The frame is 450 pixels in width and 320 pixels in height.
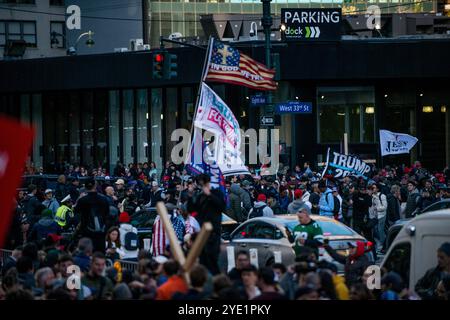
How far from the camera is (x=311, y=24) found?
153 ft

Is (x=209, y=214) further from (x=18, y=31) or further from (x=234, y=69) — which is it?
(x=18, y=31)

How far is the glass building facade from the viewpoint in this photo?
7369 cm

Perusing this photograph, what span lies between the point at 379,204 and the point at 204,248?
10.8 metres

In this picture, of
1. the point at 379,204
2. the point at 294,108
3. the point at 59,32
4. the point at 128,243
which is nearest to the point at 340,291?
the point at 128,243

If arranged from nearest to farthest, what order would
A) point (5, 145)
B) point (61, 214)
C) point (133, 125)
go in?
point (5, 145), point (61, 214), point (133, 125)

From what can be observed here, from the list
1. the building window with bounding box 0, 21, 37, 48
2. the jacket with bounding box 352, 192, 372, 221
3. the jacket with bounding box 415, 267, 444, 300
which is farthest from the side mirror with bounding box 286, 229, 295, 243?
the building window with bounding box 0, 21, 37, 48

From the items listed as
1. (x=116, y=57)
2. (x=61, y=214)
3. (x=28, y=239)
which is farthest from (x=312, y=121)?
(x=28, y=239)

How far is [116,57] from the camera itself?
181ft

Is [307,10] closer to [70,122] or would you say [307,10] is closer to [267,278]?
[70,122]

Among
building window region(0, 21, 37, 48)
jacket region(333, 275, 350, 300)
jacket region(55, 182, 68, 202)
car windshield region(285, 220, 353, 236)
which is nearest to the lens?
jacket region(333, 275, 350, 300)

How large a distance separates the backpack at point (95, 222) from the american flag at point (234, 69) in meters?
8.46

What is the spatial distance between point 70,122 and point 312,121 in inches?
631

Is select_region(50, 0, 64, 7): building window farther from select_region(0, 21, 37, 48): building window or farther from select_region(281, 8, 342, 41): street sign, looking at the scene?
select_region(281, 8, 342, 41): street sign

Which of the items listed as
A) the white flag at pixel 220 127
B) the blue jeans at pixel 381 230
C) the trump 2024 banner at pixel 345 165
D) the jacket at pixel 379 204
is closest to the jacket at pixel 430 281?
the white flag at pixel 220 127
